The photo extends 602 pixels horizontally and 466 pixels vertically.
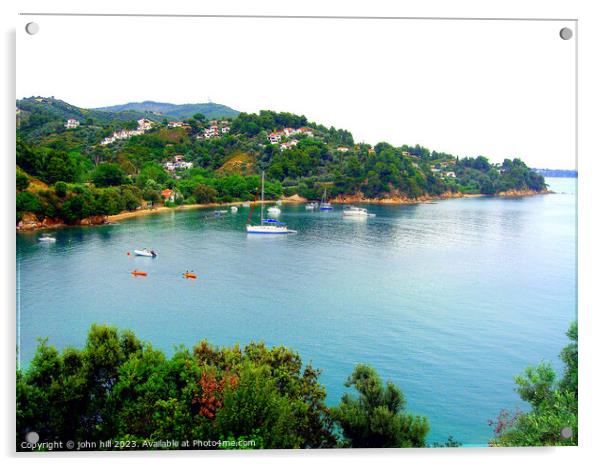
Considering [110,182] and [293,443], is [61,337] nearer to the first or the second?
[110,182]

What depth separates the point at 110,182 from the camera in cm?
918

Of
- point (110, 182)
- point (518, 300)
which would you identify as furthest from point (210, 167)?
point (518, 300)

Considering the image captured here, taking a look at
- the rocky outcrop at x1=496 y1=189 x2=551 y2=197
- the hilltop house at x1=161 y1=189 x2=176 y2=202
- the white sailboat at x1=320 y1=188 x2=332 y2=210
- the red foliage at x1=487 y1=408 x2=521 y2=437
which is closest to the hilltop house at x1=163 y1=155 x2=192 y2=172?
the hilltop house at x1=161 y1=189 x2=176 y2=202

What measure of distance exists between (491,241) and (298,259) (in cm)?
467

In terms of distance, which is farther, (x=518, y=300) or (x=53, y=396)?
(x=518, y=300)

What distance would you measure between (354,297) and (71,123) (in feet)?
16.9

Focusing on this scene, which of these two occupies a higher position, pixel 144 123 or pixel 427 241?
pixel 144 123

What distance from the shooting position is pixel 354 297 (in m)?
8.71

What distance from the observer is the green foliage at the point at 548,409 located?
388 centimetres

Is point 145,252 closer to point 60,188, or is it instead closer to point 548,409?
point 60,188

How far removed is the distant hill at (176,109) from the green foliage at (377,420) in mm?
3893
